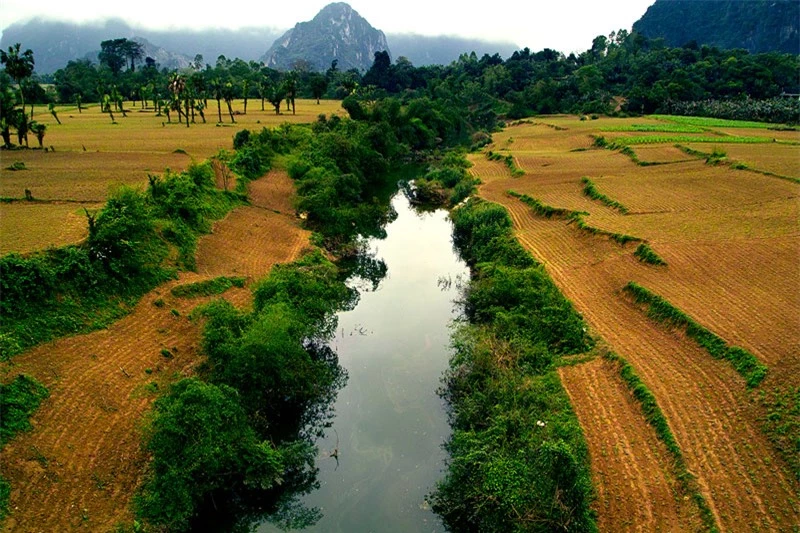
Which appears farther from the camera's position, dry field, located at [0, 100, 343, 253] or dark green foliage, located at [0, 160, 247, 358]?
dry field, located at [0, 100, 343, 253]

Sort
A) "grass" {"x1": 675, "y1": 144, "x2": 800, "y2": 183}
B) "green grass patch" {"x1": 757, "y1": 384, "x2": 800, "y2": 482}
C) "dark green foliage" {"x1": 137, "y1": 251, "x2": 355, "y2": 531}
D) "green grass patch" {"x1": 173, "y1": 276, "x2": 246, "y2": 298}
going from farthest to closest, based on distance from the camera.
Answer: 1. "grass" {"x1": 675, "y1": 144, "x2": 800, "y2": 183}
2. "green grass patch" {"x1": 173, "y1": 276, "x2": 246, "y2": 298}
3. "green grass patch" {"x1": 757, "y1": 384, "x2": 800, "y2": 482}
4. "dark green foliage" {"x1": 137, "y1": 251, "x2": 355, "y2": 531}

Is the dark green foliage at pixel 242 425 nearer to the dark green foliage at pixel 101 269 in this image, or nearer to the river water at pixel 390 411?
the river water at pixel 390 411

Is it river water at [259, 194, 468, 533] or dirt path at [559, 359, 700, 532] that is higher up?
dirt path at [559, 359, 700, 532]

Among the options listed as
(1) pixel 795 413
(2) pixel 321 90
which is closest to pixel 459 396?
(1) pixel 795 413

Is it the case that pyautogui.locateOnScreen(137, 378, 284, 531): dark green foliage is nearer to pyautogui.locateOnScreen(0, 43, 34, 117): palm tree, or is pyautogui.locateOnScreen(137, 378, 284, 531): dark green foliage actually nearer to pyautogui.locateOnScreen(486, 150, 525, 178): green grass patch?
pyautogui.locateOnScreen(486, 150, 525, 178): green grass patch

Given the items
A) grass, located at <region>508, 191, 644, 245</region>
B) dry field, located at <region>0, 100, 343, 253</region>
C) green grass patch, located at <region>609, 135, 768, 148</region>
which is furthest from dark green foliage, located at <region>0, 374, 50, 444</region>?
green grass patch, located at <region>609, 135, 768, 148</region>

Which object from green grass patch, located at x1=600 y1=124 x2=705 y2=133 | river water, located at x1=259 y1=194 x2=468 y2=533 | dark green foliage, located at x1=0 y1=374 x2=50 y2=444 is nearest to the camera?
dark green foliage, located at x1=0 y1=374 x2=50 y2=444
